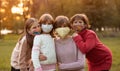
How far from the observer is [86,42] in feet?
17.0

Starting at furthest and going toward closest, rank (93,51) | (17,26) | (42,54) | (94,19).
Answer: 1. (17,26)
2. (94,19)
3. (93,51)
4. (42,54)

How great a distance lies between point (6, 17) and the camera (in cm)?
7138

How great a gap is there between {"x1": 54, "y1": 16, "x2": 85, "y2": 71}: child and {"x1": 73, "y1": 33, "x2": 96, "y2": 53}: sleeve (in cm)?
6

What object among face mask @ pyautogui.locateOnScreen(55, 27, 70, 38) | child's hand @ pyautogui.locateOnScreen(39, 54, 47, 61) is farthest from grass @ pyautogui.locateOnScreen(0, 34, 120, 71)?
child's hand @ pyautogui.locateOnScreen(39, 54, 47, 61)

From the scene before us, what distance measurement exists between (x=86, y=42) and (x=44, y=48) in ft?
1.93

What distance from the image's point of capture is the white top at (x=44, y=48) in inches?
197

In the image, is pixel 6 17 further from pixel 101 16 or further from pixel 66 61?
pixel 66 61

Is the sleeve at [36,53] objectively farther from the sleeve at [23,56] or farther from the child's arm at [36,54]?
the sleeve at [23,56]

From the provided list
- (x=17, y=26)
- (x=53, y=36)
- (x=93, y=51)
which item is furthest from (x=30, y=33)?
(x=17, y=26)

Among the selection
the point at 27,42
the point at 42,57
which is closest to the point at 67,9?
the point at 27,42

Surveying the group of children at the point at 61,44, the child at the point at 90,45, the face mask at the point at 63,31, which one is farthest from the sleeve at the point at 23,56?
the child at the point at 90,45

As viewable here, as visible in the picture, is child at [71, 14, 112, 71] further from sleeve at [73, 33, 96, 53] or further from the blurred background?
the blurred background

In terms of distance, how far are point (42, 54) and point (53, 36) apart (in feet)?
0.99

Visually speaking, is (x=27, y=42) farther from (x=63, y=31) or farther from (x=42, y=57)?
(x=63, y=31)
